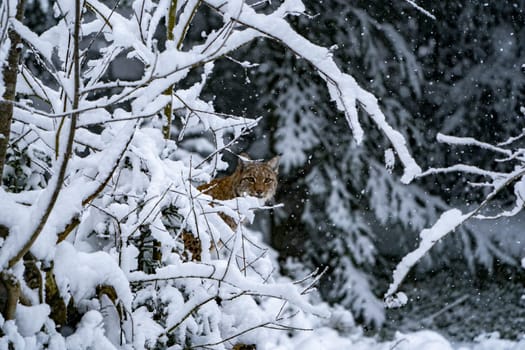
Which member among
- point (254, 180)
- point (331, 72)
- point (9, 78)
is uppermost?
point (9, 78)

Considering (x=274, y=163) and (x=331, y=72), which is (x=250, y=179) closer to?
(x=274, y=163)

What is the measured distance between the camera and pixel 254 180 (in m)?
5.97

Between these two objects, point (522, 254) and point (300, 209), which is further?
point (522, 254)

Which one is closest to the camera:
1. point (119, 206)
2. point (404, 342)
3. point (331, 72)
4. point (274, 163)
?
Result: point (331, 72)

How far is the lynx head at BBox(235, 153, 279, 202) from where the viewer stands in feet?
19.3

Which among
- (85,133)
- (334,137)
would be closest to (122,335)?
(85,133)

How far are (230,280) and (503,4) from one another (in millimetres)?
8564

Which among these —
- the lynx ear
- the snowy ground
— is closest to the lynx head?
the lynx ear

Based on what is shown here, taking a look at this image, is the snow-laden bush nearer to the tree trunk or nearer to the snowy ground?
the tree trunk

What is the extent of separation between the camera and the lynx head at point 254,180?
5891mm

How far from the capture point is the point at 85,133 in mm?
2176

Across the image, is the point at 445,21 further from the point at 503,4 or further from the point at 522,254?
the point at 522,254

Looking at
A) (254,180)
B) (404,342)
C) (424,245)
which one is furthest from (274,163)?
(424,245)

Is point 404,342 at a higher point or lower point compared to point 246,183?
lower
